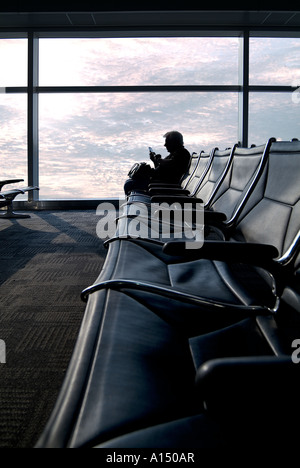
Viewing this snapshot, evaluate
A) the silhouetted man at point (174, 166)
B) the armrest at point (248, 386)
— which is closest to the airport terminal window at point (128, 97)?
the silhouetted man at point (174, 166)

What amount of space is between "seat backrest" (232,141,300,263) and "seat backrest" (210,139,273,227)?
4 centimetres

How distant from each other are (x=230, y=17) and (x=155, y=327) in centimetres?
619

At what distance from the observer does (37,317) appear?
1778 millimetres

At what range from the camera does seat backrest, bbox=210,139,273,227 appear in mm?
1642

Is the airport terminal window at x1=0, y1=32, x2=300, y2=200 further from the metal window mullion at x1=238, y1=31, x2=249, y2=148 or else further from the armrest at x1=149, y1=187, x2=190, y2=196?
the armrest at x1=149, y1=187, x2=190, y2=196

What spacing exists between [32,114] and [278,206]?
5.93 meters

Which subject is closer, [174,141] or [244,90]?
[174,141]

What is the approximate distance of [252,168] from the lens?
1.79 meters

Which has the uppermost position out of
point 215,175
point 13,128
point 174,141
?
point 13,128

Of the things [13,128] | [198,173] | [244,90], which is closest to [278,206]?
[198,173]

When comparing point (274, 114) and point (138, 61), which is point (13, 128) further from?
point (274, 114)

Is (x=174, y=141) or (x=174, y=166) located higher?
(x=174, y=141)

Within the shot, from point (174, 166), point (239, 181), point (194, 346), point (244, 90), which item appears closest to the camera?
point (194, 346)

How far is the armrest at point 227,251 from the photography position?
89 centimetres
